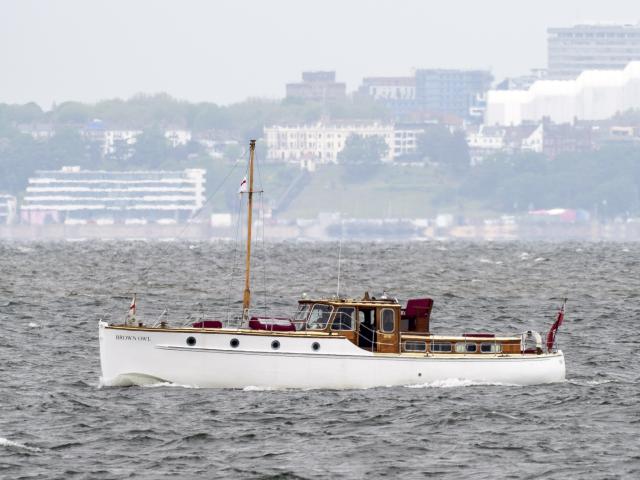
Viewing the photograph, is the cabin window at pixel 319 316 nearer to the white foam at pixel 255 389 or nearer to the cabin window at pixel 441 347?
the white foam at pixel 255 389

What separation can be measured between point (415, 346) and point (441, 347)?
689 mm

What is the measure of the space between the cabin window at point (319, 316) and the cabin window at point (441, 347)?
9.48 ft

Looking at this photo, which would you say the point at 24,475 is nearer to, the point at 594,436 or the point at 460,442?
the point at 460,442

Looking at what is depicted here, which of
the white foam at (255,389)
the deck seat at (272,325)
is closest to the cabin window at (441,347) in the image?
the deck seat at (272,325)

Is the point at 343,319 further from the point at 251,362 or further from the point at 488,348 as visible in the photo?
the point at 488,348

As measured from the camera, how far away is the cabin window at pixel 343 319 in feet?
148

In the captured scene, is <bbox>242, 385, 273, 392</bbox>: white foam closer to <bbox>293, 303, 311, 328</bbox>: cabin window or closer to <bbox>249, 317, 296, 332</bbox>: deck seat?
<bbox>249, 317, 296, 332</bbox>: deck seat

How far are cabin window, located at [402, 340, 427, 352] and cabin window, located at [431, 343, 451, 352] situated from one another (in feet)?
0.74

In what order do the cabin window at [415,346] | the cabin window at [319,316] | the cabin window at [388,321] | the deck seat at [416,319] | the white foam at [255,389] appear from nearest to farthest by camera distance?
the white foam at [255,389] → the cabin window at [319,316] → the cabin window at [388,321] → the cabin window at [415,346] → the deck seat at [416,319]

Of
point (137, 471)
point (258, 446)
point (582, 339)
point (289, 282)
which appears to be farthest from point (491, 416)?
point (289, 282)

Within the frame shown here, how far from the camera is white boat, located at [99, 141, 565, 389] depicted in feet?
146

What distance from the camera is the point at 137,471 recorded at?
3494 cm

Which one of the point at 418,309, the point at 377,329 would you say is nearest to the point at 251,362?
the point at 377,329

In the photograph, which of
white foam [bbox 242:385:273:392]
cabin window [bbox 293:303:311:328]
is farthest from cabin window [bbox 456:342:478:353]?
white foam [bbox 242:385:273:392]
